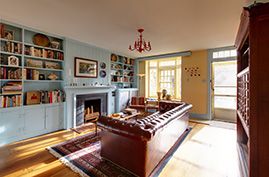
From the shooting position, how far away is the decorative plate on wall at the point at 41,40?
143 inches

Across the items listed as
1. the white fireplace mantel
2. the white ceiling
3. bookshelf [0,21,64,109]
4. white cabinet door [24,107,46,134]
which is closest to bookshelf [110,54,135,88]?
the white fireplace mantel

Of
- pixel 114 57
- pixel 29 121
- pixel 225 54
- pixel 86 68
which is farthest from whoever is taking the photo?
pixel 114 57

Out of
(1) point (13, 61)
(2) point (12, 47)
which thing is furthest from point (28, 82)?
(2) point (12, 47)

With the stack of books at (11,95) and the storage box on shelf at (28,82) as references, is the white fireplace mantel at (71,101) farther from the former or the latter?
the stack of books at (11,95)

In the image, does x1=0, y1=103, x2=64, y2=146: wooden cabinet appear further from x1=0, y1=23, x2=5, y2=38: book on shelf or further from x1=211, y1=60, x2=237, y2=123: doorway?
x1=211, y1=60, x2=237, y2=123: doorway

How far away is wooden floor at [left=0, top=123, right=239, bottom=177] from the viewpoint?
7.04 feet

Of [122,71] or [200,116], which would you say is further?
[122,71]

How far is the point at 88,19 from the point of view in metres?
2.90

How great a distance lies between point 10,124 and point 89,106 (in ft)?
7.06

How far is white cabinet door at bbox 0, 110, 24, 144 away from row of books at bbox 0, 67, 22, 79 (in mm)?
774

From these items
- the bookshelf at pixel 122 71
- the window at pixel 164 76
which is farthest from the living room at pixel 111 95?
the window at pixel 164 76

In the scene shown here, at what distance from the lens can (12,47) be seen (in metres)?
3.16

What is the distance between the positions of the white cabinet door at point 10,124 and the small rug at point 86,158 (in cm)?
101

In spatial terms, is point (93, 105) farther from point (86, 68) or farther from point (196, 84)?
point (196, 84)
